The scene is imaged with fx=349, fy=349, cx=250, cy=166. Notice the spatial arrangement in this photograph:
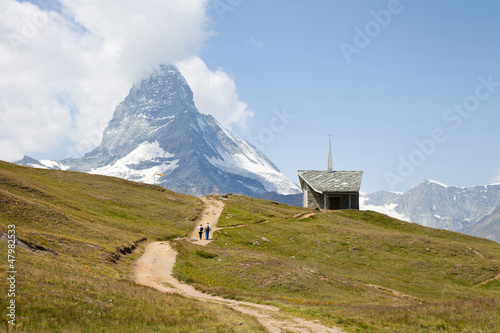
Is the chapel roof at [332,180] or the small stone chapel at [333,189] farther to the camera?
the small stone chapel at [333,189]

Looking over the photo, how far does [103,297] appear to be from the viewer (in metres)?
19.2

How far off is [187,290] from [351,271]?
89.4ft

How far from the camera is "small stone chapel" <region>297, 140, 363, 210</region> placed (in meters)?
87.8

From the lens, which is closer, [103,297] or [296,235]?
[103,297]

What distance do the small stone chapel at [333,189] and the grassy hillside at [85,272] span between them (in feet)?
130

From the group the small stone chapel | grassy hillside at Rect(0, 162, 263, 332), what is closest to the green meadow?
grassy hillside at Rect(0, 162, 263, 332)

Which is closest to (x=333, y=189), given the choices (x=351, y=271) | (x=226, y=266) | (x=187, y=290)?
(x=351, y=271)

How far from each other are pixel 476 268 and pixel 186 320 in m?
51.8

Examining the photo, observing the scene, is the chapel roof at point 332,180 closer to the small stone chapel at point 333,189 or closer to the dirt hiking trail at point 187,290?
the small stone chapel at point 333,189

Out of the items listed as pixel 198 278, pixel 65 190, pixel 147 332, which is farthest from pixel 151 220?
pixel 147 332

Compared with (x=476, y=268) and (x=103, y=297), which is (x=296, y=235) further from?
(x=103, y=297)

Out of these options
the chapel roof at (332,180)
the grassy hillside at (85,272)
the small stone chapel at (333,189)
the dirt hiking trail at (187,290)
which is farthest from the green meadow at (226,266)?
the chapel roof at (332,180)

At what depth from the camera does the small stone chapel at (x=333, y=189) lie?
87.8 m

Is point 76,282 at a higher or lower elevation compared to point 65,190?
lower
